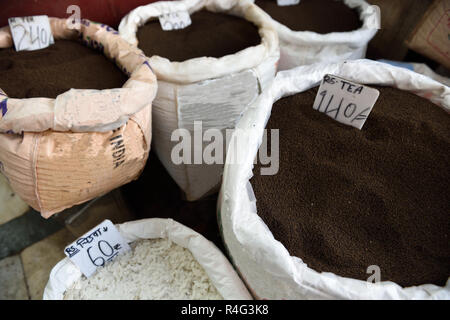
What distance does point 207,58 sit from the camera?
0.86 metres

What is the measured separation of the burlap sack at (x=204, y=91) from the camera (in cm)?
86

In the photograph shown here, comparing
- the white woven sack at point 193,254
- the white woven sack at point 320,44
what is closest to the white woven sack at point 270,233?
the white woven sack at point 193,254

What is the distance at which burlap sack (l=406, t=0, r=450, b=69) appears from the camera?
1.04 m

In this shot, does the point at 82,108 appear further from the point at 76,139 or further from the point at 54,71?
the point at 54,71

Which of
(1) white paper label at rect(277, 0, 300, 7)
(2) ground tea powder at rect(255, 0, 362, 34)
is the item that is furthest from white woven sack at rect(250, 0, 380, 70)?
(1) white paper label at rect(277, 0, 300, 7)

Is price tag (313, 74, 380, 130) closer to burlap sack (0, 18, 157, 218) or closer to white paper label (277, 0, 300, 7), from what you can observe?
burlap sack (0, 18, 157, 218)

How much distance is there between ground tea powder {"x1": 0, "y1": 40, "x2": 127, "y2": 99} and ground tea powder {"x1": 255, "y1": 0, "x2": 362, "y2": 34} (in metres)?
0.68

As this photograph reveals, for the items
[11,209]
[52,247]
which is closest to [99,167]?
[52,247]

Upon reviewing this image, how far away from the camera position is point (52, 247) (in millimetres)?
1070

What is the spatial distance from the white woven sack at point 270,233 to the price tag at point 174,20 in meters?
0.53

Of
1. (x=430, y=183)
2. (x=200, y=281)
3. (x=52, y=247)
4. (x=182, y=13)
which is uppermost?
(x=182, y=13)

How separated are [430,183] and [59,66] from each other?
0.95m

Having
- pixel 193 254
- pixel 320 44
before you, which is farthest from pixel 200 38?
pixel 193 254

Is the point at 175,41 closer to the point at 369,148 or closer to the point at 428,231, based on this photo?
the point at 369,148
